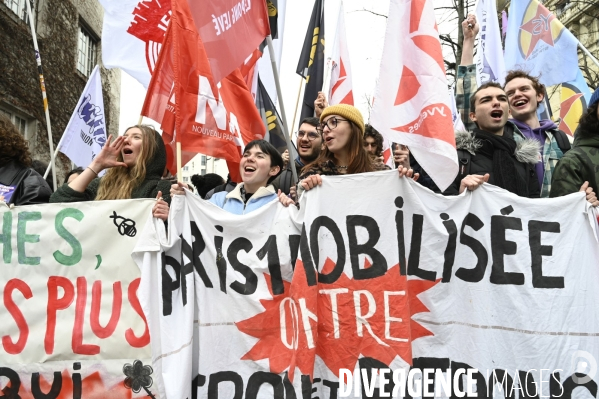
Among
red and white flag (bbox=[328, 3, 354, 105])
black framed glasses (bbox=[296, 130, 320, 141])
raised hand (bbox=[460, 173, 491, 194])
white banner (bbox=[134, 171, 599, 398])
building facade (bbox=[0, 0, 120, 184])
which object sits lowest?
white banner (bbox=[134, 171, 599, 398])

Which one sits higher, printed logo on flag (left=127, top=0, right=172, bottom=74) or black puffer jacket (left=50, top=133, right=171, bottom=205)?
printed logo on flag (left=127, top=0, right=172, bottom=74)

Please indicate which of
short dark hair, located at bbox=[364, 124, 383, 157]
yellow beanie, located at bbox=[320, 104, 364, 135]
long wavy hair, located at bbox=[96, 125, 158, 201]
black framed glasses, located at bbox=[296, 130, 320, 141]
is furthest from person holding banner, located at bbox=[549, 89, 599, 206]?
long wavy hair, located at bbox=[96, 125, 158, 201]

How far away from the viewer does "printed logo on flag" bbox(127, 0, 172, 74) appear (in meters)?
5.34

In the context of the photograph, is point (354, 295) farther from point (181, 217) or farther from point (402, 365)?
point (181, 217)

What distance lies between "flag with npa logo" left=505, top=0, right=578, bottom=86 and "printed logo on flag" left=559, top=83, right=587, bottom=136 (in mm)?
407

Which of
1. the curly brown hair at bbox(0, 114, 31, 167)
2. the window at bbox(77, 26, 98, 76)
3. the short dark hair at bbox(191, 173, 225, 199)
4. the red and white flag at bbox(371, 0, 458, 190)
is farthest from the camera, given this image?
the window at bbox(77, 26, 98, 76)

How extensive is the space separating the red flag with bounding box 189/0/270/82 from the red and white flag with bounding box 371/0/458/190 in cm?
90

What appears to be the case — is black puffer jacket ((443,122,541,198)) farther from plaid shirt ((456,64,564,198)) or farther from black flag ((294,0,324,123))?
black flag ((294,0,324,123))

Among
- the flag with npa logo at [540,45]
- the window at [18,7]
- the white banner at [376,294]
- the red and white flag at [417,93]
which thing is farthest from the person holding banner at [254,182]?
the window at [18,7]

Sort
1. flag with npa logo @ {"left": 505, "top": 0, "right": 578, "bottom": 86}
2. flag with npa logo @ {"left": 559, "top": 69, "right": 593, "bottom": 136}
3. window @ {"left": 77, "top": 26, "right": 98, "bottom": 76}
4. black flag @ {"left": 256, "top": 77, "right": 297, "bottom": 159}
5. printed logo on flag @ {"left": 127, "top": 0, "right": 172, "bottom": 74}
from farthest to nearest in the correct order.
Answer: window @ {"left": 77, "top": 26, "right": 98, "bottom": 76}, flag with npa logo @ {"left": 559, "top": 69, "right": 593, "bottom": 136}, flag with npa logo @ {"left": 505, "top": 0, "right": 578, "bottom": 86}, black flag @ {"left": 256, "top": 77, "right": 297, "bottom": 159}, printed logo on flag @ {"left": 127, "top": 0, "right": 172, "bottom": 74}

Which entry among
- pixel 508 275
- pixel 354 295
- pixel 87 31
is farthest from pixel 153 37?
pixel 87 31

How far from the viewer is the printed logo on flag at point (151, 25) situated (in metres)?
5.34

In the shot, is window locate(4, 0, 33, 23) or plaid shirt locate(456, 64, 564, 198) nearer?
Answer: plaid shirt locate(456, 64, 564, 198)

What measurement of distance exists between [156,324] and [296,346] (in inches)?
31.2
